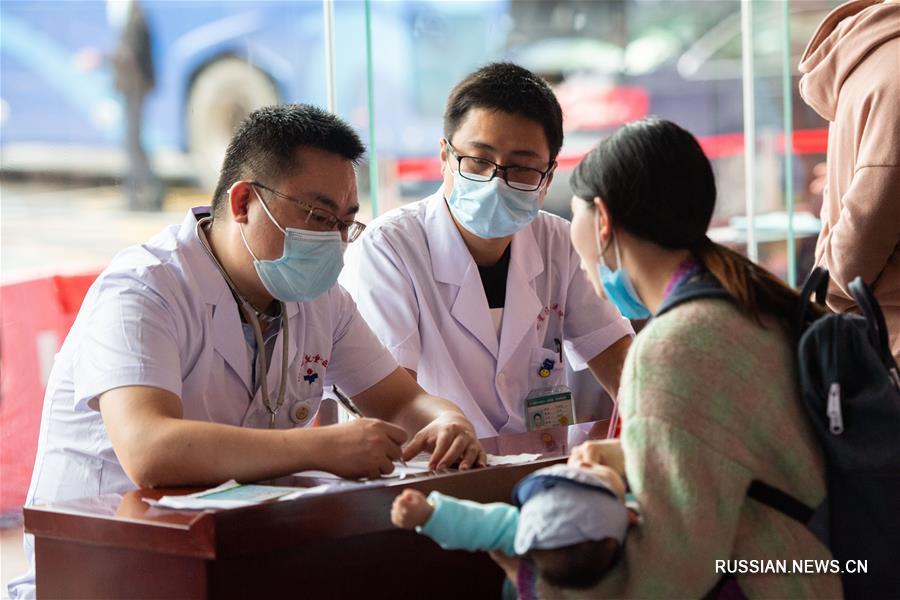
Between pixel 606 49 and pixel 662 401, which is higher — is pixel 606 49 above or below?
above

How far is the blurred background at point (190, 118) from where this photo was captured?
3.56 m

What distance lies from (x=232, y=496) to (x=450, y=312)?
117 centimetres

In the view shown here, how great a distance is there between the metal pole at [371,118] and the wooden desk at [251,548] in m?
1.67

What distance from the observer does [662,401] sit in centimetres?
136

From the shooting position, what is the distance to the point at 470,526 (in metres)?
1.36

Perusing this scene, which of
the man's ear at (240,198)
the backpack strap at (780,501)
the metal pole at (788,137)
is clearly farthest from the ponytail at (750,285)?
the metal pole at (788,137)

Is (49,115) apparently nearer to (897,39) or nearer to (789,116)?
(789,116)

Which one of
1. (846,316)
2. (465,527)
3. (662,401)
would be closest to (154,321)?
(465,527)

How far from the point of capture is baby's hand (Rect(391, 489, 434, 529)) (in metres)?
1.34

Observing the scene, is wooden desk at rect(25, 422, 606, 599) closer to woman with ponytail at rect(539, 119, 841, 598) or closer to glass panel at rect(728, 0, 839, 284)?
woman with ponytail at rect(539, 119, 841, 598)

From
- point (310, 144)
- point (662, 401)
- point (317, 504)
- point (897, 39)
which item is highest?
point (897, 39)

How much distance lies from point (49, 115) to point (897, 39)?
134 inches

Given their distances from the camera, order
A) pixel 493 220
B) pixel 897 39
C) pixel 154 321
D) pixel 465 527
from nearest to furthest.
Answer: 1. pixel 465 527
2. pixel 154 321
3. pixel 897 39
4. pixel 493 220

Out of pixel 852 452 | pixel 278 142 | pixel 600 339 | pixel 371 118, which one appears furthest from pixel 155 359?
pixel 371 118
